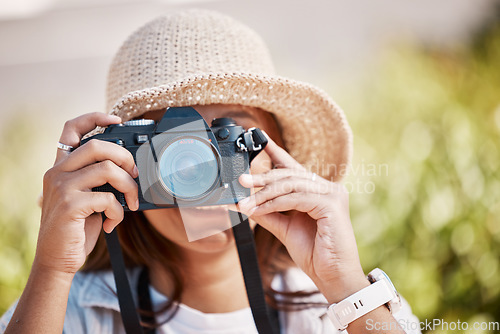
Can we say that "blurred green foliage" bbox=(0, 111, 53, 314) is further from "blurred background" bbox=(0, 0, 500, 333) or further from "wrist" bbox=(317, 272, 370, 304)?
"wrist" bbox=(317, 272, 370, 304)

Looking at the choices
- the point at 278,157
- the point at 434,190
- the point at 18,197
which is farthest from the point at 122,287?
the point at 18,197

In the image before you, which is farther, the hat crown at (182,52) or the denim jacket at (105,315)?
the denim jacket at (105,315)

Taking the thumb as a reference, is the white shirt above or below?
below

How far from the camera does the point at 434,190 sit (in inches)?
69.4

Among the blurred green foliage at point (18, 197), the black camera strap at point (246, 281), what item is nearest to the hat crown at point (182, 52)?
the black camera strap at point (246, 281)

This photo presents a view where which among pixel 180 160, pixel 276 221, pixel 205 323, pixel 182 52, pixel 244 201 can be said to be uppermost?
pixel 182 52

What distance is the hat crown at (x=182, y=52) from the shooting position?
3.43 ft

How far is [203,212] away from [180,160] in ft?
0.77

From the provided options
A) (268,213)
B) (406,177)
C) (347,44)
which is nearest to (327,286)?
(268,213)

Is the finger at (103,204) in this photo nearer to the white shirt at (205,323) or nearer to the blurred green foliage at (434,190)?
the white shirt at (205,323)

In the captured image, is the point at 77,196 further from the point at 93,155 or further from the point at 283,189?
the point at 283,189

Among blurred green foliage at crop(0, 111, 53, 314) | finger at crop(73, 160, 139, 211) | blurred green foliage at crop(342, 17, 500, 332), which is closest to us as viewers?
finger at crop(73, 160, 139, 211)

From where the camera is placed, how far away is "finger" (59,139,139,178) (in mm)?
868

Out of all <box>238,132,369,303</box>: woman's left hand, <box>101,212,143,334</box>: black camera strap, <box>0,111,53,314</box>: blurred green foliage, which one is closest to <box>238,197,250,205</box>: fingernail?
<box>238,132,369,303</box>: woman's left hand
